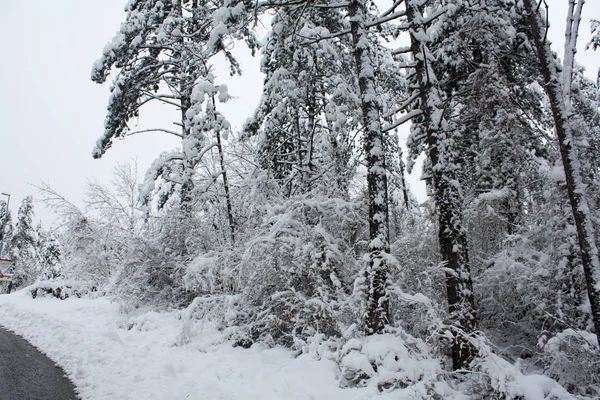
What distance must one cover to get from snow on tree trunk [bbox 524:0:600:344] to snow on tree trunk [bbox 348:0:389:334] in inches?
112

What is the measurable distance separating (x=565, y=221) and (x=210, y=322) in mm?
8265

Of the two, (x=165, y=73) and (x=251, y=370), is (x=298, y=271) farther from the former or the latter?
(x=165, y=73)

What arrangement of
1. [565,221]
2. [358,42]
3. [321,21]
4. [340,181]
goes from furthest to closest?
[321,21] → [340,181] → [358,42] → [565,221]

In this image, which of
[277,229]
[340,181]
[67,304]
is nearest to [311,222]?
[277,229]

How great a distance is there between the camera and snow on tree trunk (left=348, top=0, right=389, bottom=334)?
6574mm

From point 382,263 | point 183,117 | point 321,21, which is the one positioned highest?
point 321,21

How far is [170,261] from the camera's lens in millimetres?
12031

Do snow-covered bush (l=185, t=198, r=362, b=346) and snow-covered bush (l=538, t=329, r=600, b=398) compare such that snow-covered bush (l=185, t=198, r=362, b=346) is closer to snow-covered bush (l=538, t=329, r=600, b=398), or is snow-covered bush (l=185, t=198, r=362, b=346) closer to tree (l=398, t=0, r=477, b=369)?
tree (l=398, t=0, r=477, b=369)

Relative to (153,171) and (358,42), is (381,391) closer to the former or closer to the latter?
(358,42)

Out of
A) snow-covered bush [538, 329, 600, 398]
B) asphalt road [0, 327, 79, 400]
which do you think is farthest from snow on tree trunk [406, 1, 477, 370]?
asphalt road [0, 327, 79, 400]

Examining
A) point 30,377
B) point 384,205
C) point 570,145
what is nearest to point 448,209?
point 384,205

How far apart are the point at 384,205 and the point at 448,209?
1272 mm

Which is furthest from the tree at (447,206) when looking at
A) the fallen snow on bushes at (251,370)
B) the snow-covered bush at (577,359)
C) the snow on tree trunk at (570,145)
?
the snow on tree trunk at (570,145)

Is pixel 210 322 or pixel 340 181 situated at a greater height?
pixel 340 181
